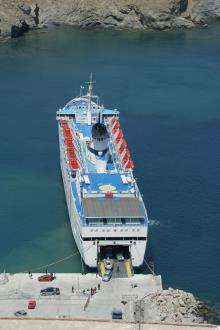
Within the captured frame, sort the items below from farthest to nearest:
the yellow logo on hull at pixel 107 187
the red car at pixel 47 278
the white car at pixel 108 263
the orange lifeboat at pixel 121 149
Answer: the orange lifeboat at pixel 121 149
the yellow logo on hull at pixel 107 187
the white car at pixel 108 263
the red car at pixel 47 278

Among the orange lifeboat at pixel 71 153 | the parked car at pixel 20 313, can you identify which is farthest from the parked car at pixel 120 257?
the orange lifeboat at pixel 71 153

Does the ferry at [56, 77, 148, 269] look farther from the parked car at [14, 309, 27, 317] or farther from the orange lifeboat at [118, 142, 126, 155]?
the parked car at [14, 309, 27, 317]

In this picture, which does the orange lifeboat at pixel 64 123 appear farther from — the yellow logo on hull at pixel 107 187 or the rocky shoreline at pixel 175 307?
the rocky shoreline at pixel 175 307

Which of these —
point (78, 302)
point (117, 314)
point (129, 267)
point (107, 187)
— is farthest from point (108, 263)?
point (107, 187)

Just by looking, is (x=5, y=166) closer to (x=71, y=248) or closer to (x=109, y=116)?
(x=109, y=116)

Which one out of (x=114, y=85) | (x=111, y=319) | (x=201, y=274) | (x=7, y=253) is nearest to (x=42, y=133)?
(x=114, y=85)

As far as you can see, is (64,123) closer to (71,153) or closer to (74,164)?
(71,153)

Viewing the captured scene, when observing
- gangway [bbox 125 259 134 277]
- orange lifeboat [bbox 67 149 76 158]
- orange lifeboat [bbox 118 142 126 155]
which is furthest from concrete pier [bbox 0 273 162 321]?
orange lifeboat [bbox 118 142 126 155]

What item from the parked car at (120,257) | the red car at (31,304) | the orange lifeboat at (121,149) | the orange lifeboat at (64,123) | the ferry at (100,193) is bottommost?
the red car at (31,304)
